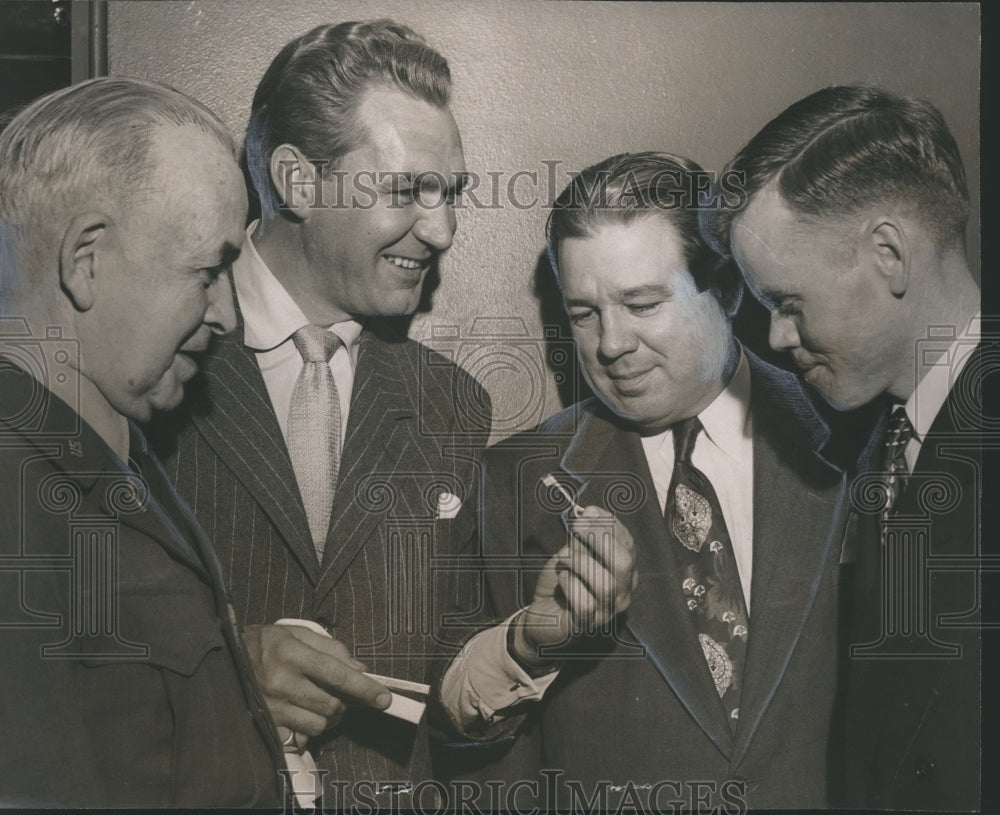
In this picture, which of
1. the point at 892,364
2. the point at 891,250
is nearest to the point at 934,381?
the point at 892,364

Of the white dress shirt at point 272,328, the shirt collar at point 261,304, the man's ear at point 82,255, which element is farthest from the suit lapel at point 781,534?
the man's ear at point 82,255

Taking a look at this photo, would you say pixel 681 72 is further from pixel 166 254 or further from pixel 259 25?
pixel 166 254

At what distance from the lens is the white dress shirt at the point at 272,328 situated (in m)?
3.77

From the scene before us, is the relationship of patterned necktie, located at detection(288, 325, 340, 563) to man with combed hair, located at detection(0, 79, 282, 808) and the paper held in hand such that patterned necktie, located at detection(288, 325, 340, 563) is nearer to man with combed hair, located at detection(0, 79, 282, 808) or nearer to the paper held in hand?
man with combed hair, located at detection(0, 79, 282, 808)

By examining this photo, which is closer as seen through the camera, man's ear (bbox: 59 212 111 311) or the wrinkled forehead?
man's ear (bbox: 59 212 111 311)

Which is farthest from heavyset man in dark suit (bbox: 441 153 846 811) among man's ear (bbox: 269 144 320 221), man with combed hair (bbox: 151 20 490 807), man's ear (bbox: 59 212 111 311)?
man's ear (bbox: 59 212 111 311)

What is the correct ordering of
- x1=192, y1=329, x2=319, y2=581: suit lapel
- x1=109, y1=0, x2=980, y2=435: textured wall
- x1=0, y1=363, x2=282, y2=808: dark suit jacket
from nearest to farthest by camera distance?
1. x1=0, y1=363, x2=282, y2=808: dark suit jacket
2. x1=192, y1=329, x2=319, y2=581: suit lapel
3. x1=109, y1=0, x2=980, y2=435: textured wall

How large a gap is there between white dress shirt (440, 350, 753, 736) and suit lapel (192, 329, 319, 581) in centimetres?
58

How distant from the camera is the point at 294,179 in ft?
12.4

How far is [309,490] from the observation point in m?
3.75

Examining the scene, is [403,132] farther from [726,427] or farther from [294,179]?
[726,427]

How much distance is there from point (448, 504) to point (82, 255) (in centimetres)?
137

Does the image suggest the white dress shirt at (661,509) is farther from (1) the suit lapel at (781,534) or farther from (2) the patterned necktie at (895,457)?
(2) the patterned necktie at (895,457)

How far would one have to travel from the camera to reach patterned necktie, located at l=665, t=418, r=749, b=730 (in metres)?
3.82
